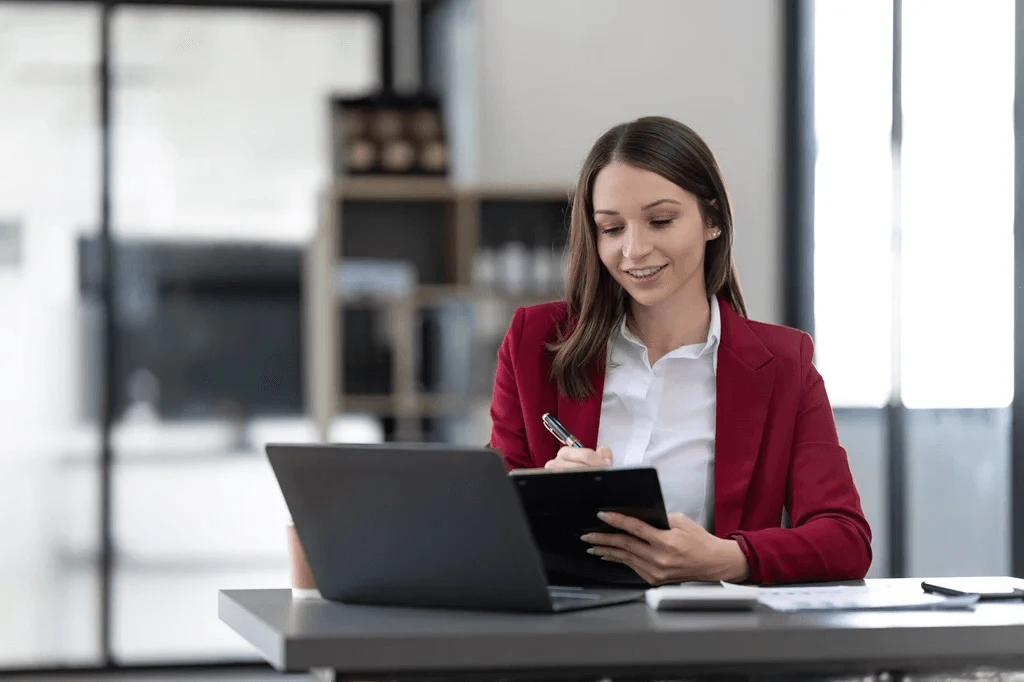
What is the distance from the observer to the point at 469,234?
4.90 meters

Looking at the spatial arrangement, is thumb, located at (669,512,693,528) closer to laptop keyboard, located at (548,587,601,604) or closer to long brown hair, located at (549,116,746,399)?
laptop keyboard, located at (548,587,601,604)

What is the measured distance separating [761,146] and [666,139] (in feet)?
10.6

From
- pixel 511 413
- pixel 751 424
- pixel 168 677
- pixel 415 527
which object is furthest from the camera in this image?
pixel 168 677

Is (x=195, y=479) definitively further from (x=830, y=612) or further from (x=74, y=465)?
(x=830, y=612)

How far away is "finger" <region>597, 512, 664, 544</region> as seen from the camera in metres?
1.59

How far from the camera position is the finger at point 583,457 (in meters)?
1.78


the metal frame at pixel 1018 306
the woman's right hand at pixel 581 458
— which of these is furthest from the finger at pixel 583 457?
the metal frame at pixel 1018 306

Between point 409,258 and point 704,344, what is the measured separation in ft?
9.87

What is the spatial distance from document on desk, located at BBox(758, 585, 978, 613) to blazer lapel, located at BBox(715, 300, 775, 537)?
0.98ft

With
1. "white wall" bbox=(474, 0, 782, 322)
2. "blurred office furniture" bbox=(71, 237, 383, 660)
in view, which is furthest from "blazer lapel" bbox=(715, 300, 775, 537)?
"blurred office furniture" bbox=(71, 237, 383, 660)

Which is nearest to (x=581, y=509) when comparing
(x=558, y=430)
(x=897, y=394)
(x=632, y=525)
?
(x=632, y=525)

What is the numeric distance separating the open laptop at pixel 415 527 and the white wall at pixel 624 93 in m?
3.65

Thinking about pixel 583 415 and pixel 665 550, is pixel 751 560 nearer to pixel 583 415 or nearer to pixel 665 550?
pixel 665 550

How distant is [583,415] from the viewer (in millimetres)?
2084
